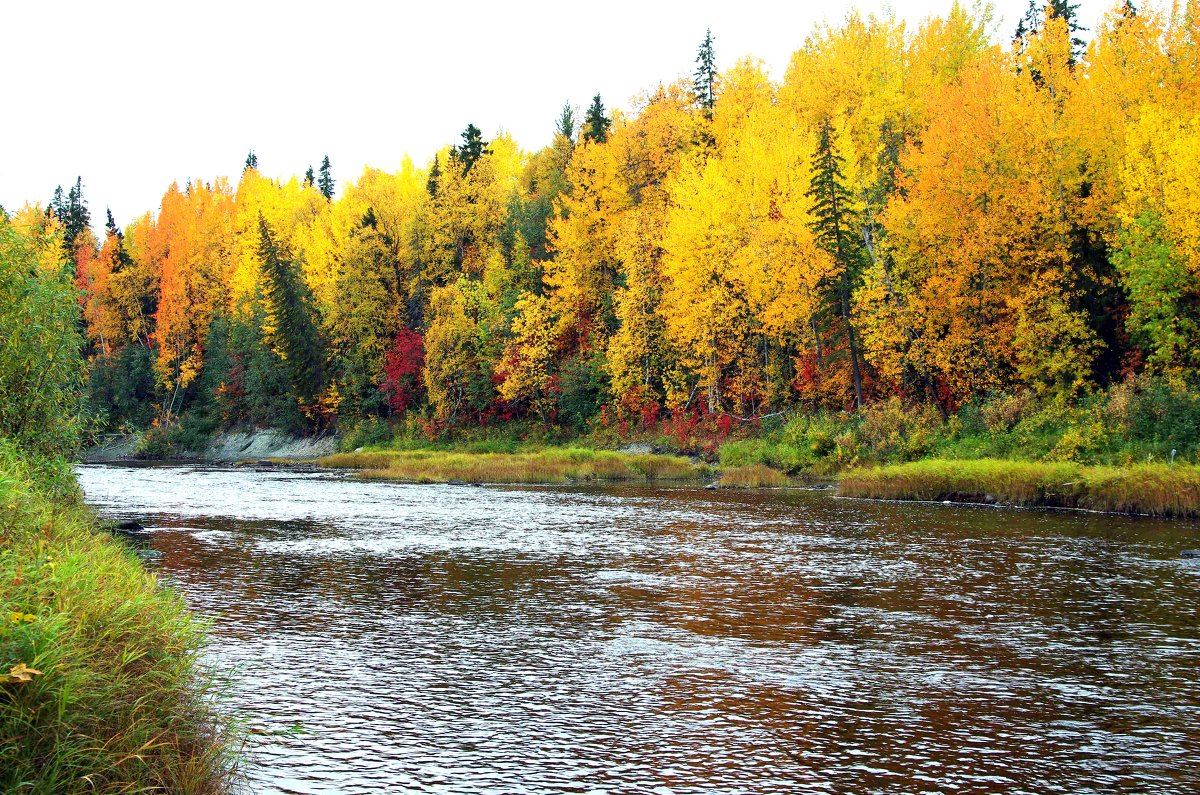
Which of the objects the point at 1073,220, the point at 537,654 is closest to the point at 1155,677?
the point at 537,654

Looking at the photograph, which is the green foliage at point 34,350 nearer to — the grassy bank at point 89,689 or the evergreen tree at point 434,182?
the grassy bank at point 89,689

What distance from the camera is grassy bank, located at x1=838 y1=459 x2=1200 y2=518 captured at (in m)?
29.5

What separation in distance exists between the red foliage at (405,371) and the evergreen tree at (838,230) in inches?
1495

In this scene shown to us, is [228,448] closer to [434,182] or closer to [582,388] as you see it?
[434,182]

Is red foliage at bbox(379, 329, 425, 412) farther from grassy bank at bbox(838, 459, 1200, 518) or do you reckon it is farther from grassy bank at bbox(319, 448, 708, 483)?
grassy bank at bbox(838, 459, 1200, 518)

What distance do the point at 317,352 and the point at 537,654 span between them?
7272 centimetres

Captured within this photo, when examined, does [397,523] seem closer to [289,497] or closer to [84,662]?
[289,497]

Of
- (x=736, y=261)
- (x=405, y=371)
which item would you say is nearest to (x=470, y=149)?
(x=405, y=371)

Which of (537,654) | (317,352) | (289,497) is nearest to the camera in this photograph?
(537,654)

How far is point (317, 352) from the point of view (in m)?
82.4

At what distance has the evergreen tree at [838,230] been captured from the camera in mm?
48469

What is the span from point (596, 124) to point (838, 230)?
33.5 metres

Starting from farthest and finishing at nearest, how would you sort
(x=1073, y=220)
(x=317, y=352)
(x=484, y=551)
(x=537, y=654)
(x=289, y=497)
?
(x=317, y=352)
(x=1073, y=220)
(x=289, y=497)
(x=484, y=551)
(x=537, y=654)

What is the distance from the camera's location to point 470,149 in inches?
3310
